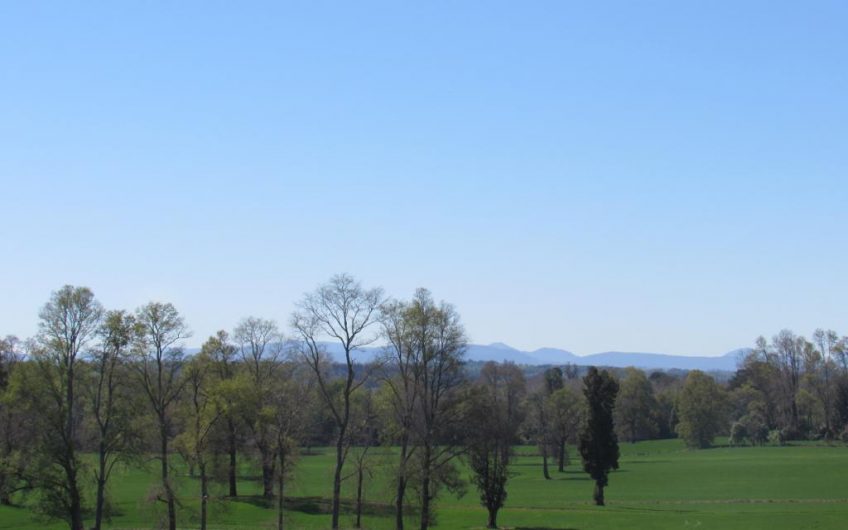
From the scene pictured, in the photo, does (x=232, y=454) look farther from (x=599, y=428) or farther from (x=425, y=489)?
(x=599, y=428)

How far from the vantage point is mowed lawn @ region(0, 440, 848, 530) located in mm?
49656

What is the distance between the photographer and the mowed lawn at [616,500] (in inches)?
1955

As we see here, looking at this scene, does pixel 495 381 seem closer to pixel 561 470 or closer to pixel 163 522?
pixel 561 470

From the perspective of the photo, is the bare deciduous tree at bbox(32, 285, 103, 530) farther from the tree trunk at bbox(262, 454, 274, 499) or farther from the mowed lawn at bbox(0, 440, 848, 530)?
the tree trunk at bbox(262, 454, 274, 499)

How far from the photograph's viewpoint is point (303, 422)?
5847 centimetres

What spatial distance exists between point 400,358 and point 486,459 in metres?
11.7

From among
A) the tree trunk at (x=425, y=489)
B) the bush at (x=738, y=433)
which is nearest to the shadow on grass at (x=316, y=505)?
the tree trunk at (x=425, y=489)

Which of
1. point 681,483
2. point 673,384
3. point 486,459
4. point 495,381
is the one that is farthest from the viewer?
point 673,384

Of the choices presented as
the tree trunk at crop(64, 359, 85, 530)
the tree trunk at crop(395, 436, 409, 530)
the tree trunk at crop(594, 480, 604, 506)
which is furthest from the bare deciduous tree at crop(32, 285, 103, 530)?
the tree trunk at crop(594, 480, 604, 506)

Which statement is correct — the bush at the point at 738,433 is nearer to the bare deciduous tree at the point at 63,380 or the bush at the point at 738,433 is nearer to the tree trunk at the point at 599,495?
the tree trunk at the point at 599,495

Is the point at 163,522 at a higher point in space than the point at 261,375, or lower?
lower

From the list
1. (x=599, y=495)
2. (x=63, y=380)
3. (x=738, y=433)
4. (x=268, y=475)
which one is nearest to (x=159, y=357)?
(x=63, y=380)

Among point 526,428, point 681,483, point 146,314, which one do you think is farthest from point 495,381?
point 146,314

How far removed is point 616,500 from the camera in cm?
7038
